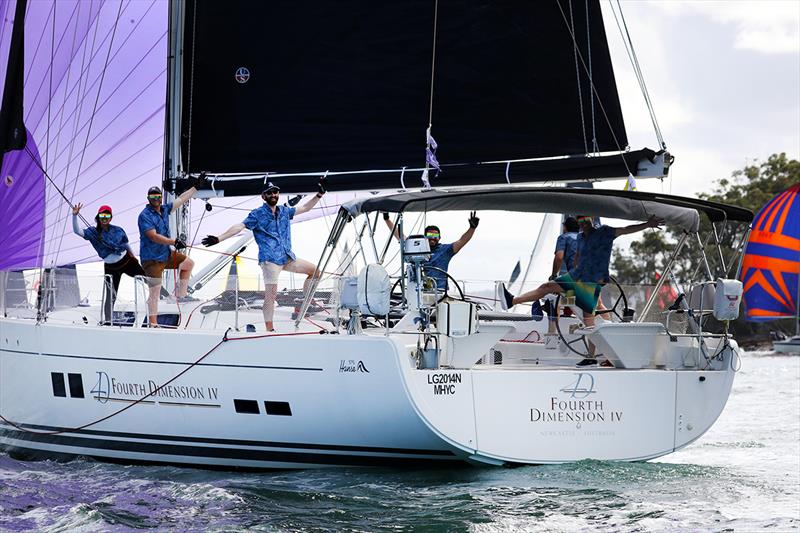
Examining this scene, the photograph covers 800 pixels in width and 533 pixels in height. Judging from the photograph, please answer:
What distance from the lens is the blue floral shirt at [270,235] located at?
29.3ft

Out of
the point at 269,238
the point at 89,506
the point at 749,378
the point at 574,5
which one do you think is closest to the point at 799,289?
the point at 749,378

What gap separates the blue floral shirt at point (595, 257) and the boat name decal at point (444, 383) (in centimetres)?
174

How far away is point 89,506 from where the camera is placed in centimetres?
687

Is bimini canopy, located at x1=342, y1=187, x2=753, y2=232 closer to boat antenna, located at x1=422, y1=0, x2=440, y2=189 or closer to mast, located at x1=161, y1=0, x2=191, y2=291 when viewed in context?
boat antenna, located at x1=422, y1=0, x2=440, y2=189

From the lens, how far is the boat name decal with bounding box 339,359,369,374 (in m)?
7.52

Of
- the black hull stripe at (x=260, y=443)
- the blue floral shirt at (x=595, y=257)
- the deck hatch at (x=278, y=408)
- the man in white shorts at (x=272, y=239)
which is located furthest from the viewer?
the man in white shorts at (x=272, y=239)

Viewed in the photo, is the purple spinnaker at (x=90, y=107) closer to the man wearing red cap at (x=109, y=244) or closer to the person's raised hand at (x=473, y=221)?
the man wearing red cap at (x=109, y=244)

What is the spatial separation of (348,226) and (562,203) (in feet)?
7.33

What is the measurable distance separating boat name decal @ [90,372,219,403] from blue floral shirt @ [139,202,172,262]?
1225mm

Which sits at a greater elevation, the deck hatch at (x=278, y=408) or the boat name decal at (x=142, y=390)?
the boat name decal at (x=142, y=390)

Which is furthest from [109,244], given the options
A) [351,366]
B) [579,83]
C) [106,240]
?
[579,83]

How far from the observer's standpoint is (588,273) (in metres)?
8.77

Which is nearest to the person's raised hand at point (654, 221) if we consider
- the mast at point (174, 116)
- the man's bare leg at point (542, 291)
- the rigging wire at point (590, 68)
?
the man's bare leg at point (542, 291)

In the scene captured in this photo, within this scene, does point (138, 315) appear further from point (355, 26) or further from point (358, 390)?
point (355, 26)
